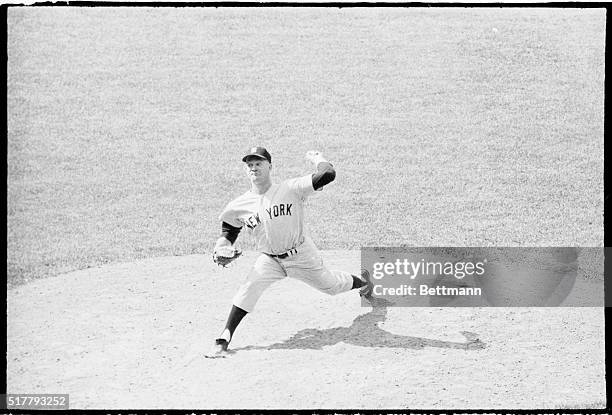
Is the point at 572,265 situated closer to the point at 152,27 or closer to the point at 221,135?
the point at 221,135

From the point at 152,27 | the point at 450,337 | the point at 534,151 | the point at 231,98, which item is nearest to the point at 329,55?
the point at 231,98

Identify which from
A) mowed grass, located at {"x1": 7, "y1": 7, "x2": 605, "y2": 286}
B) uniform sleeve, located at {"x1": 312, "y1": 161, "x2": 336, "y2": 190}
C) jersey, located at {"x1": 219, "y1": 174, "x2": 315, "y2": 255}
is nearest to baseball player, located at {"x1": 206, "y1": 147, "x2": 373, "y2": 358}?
jersey, located at {"x1": 219, "y1": 174, "x2": 315, "y2": 255}

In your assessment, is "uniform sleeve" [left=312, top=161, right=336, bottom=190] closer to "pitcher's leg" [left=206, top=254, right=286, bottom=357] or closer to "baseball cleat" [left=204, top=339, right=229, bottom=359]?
"pitcher's leg" [left=206, top=254, right=286, bottom=357]

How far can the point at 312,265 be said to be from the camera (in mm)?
6035

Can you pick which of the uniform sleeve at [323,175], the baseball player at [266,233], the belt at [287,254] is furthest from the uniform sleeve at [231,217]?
the uniform sleeve at [323,175]

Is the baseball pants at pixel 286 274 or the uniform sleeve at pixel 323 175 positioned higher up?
the uniform sleeve at pixel 323 175

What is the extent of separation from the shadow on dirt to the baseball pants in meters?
0.31

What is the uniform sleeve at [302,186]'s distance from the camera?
18.8 feet

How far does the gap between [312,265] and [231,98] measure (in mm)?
2011

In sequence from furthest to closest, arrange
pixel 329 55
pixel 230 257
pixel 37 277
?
pixel 329 55 < pixel 37 277 < pixel 230 257

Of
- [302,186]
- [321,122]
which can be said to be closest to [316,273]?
[302,186]

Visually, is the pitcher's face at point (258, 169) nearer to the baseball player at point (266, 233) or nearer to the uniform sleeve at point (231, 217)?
the baseball player at point (266, 233)

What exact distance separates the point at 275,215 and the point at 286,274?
18.6 inches

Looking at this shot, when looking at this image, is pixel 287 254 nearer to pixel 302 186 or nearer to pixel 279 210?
pixel 279 210
